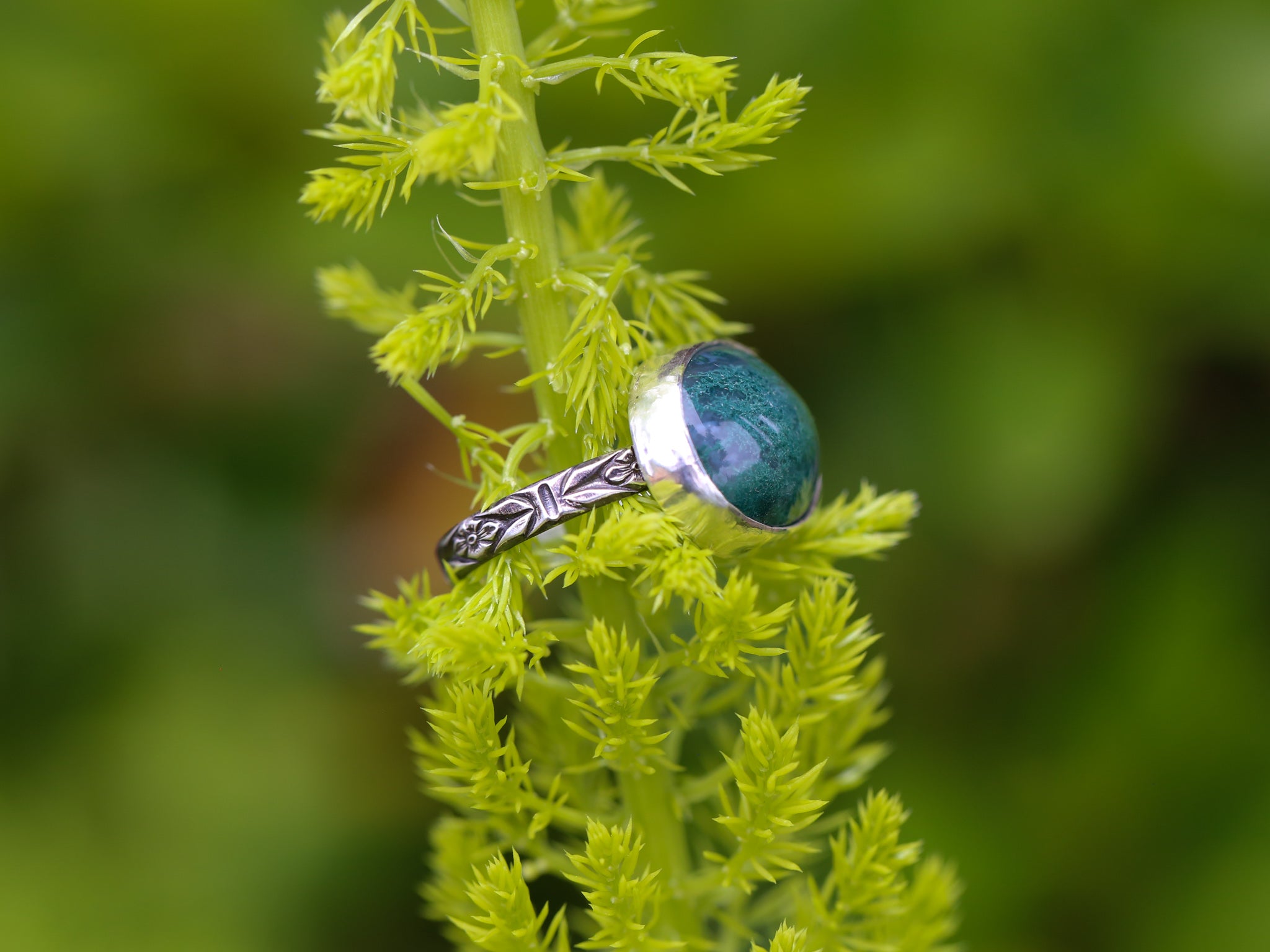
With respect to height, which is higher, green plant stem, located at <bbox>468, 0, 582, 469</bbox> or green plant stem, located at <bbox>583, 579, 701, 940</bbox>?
green plant stem, located at <bbox>468, 0, 582, 469</bbox>

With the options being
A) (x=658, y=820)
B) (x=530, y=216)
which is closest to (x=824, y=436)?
(x=658, y=820)

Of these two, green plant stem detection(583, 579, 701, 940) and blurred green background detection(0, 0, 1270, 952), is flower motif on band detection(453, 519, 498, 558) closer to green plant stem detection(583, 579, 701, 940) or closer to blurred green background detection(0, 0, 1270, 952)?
green plant stem detection(583, 579, 701, 940)

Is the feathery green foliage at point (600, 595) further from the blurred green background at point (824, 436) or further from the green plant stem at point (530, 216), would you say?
the blurred green background at point (824, 436)

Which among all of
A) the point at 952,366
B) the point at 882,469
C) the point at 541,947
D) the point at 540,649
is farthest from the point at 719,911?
the point at 952,366

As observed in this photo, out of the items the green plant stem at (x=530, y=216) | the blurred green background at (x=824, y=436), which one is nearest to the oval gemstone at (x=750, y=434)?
the green plant stem at (x=530, y=216)

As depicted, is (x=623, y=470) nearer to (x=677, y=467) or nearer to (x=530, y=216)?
(x=677, y=467)

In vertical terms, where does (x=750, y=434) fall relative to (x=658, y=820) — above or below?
above

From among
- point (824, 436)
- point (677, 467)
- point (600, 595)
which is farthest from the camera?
point (824, 436)

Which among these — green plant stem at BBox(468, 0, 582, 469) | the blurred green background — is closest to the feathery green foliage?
green plant stem at BBox(468, 0, 582, 469)
